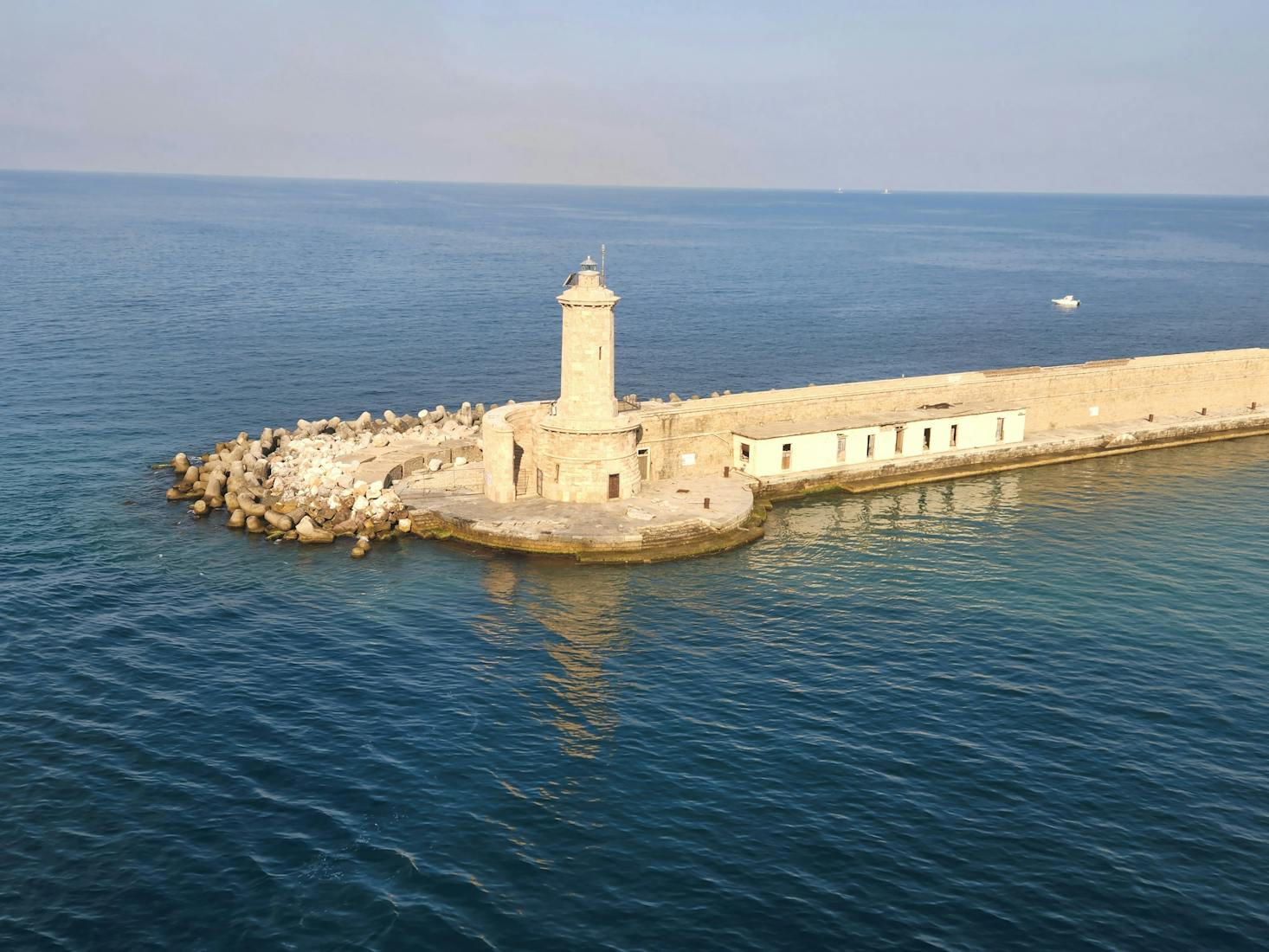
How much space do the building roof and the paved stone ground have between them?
410cm

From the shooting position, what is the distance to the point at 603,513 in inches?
2023

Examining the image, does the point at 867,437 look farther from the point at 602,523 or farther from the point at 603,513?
the point at 602,523

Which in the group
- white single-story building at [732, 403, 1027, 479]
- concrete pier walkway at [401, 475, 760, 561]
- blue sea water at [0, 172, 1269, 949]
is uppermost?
white single-story building at [732, 403, 1027, 479]

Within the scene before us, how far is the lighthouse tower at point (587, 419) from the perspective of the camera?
2029 inches

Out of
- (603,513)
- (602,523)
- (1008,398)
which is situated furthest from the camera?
(1008,398)

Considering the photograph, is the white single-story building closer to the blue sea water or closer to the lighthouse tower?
the blue sea water

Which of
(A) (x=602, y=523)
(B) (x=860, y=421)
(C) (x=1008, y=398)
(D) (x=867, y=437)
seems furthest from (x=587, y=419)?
(C) (x=1008, y=398)

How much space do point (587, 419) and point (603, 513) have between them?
4800mm

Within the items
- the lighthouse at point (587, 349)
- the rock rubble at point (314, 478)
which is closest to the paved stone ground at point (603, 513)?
the rock rubble at point (314, 478)

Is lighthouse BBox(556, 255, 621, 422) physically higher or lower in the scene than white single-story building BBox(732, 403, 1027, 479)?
higher

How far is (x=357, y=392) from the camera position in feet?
273

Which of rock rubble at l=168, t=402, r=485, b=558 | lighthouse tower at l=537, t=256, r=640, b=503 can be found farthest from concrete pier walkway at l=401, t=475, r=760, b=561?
rock rubble at l=168, t=402, r=485, b=558

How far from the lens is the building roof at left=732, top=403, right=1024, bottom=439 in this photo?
2296 inches

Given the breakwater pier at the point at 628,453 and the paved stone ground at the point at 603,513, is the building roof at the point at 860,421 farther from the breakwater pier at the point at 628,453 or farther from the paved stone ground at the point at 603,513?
the paved stone ground at the point at 603,513
